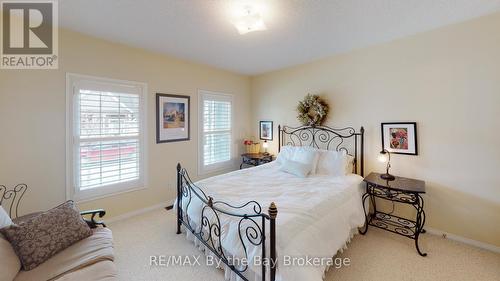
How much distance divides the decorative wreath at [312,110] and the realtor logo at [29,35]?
354cm

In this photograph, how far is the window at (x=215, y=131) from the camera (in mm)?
4188

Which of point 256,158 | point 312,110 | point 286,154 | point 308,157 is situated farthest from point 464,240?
point 256,158

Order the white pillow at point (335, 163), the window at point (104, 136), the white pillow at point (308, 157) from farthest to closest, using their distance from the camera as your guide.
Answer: the white pillow at point (308, 157) → the white pillow at point (335, 163) → the window at point (104, 136)

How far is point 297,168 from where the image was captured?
123 inches

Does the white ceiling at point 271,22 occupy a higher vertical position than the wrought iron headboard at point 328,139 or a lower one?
higher

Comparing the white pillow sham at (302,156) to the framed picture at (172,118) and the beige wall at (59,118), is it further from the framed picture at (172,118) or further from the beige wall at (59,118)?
the beige wall at (59,118)

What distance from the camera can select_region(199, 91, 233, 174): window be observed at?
4188 mm

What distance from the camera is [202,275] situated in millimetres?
2027

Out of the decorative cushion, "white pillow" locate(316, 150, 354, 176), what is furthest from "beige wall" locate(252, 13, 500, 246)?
the decorative cushion

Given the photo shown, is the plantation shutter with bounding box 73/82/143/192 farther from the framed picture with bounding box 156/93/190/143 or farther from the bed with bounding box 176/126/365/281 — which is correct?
the bed with bounding box 176/126/365/281

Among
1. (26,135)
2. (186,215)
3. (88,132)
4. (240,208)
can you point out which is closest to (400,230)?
(240,208)

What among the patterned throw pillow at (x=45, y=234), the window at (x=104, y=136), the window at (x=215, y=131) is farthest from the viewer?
the window at (x=215, y=131)

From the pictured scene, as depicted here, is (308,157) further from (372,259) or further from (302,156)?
(372,259)

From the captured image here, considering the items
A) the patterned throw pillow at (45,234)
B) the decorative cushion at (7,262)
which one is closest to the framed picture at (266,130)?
the patterned throw pillow at (45,234)
